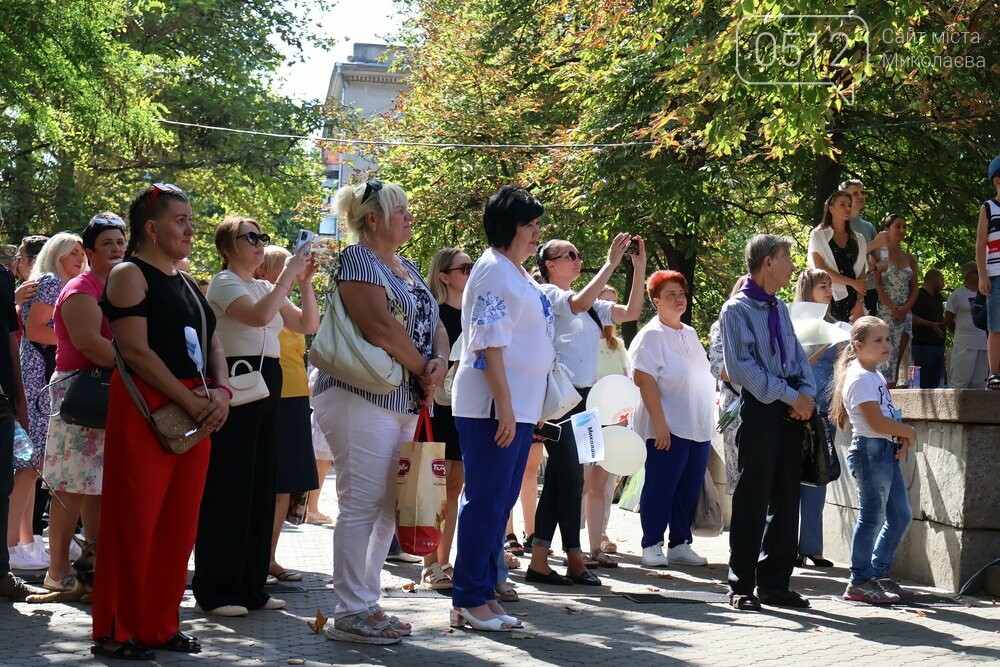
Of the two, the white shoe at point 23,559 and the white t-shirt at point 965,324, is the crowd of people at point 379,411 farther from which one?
the white t-shirt at point 965,324

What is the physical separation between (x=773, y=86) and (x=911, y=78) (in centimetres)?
205

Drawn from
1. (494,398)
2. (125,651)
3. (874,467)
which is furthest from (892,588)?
(125,651)

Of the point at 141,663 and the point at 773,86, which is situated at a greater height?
the point at 773,86

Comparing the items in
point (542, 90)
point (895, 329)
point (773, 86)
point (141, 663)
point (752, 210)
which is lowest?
point (141, 663)

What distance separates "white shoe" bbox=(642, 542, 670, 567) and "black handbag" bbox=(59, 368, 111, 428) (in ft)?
13.6

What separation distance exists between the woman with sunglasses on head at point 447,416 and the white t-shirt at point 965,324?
287 inches

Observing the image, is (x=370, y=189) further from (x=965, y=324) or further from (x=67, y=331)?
(x=965, y=324)

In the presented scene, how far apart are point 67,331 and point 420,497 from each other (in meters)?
2.17

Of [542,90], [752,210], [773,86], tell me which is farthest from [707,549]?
[542,90]

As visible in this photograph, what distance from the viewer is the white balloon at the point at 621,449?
909 centimetres

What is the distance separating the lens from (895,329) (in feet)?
41.3

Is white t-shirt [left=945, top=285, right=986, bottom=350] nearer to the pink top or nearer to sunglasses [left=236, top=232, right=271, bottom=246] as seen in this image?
sunglasses [left=236, top=232, right=271, bottom=246]

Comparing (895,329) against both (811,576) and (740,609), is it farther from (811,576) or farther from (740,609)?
(740,609)

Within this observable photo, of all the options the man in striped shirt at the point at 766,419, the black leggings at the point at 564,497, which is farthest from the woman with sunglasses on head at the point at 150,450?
the man in striped shirt at the point at 766,419
